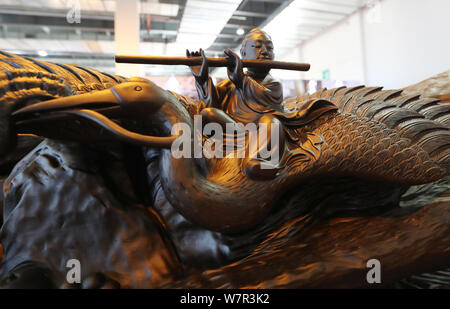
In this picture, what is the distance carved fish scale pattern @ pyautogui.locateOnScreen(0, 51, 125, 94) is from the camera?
74 centimetres

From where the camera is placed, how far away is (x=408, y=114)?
862mm

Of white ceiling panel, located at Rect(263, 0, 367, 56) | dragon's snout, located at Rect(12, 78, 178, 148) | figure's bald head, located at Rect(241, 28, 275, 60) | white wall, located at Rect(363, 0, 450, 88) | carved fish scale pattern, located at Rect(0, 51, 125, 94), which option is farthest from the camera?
white ceiling panel, located at Rect(263, 0, 367, 56)

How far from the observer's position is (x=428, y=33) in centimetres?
276

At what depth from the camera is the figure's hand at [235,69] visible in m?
0.81

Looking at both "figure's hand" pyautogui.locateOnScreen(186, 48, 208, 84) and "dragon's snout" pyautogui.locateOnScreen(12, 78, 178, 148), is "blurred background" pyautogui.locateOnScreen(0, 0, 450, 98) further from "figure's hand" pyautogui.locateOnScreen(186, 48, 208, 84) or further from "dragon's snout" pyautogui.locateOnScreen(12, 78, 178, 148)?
"dragon's snout" pyautogui.locateOnScreen(12, 78, 178, 148)

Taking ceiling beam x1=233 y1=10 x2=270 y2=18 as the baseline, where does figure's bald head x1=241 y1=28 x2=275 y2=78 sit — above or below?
below

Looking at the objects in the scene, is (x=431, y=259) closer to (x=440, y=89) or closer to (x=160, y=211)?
(x=160, y=211)

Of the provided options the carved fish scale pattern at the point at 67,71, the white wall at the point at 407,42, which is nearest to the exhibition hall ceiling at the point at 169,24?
the white wall at the point at 407,42

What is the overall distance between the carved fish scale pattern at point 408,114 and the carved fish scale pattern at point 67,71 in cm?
80

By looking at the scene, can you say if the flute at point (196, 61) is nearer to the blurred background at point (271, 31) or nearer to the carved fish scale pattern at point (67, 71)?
the carved fish scale pattern at point (67, 71)

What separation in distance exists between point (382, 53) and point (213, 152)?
3.37 m

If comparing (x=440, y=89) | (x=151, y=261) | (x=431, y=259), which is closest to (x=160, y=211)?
(x=151, y=261)

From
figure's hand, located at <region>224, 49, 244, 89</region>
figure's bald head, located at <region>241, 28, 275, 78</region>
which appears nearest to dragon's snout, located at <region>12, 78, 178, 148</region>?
figure's hand, located at <region>224, 49, 244, 89</region>

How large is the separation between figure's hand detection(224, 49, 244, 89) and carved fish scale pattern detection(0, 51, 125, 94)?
415mm
